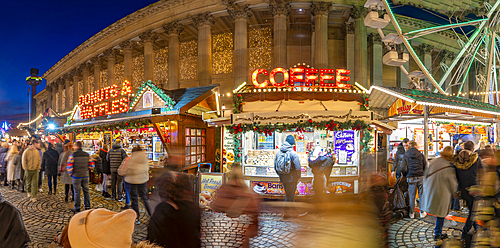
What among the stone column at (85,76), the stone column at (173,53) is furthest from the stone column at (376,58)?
the stone column at (85,76)

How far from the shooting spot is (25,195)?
9312 millimetres

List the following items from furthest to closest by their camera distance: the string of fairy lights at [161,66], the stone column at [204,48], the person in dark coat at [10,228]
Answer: the string of fairy lights at [161,66]
the stone column at [204,48]
the person in dark coat at [10,228]

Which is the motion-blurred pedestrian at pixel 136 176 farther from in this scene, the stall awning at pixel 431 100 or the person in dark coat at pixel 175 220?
the stall awning at pixel 431 100

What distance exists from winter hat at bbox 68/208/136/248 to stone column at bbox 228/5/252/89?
17017 millimetres

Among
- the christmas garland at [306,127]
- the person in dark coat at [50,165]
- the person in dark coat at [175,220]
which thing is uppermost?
the christmas garland at [306,127]

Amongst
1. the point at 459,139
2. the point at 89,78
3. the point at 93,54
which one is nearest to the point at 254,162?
the point at 459,139

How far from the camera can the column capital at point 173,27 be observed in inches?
889

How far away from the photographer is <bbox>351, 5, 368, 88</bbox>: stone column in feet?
61.8

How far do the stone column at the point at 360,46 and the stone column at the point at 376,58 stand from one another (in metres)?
2.89

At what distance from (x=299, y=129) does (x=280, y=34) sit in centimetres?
1178

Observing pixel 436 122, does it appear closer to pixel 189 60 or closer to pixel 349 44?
pixel 349 44

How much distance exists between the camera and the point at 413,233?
540cm

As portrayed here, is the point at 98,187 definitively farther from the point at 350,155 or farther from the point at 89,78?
the point at 89,78

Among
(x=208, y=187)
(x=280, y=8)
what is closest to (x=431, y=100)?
(x=208, y=187)
